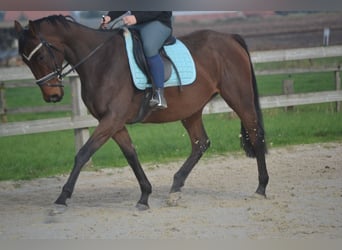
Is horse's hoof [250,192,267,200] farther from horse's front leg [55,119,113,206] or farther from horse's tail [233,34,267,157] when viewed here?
horse's front leg [55,119,113,206]

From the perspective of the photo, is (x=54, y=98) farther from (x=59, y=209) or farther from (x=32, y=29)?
(x=59, y=209)

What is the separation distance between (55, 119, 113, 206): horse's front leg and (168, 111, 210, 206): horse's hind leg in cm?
98

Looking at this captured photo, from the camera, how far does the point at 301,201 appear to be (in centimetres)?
557

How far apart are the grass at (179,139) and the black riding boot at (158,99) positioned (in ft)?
8.63

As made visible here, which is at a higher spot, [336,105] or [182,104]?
[182,104]

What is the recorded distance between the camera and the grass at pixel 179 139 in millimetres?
8117

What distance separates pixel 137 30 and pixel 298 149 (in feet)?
13.3

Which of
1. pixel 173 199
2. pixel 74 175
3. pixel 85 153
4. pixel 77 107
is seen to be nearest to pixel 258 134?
pixel 173 199

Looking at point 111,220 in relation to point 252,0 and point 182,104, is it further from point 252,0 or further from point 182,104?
point 252,0

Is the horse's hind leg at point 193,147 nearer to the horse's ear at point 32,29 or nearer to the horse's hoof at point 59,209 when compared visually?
the horse's hoof at point 59,209

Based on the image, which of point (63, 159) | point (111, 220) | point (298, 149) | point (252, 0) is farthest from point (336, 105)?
point (252, 0)

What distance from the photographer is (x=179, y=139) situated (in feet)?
31.0

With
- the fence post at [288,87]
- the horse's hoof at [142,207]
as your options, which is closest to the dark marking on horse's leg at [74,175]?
the horse's hoof at [142,207]

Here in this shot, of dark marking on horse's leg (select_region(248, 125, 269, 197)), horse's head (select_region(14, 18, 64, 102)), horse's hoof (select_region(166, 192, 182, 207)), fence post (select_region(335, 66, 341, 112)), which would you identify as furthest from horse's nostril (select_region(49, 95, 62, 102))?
fence post (select_region(335, 66, 341, 112))
